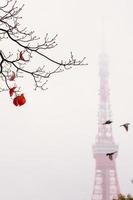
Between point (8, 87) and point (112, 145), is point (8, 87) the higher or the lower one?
the lower one

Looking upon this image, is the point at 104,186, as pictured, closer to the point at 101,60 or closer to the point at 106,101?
the point at 106,101

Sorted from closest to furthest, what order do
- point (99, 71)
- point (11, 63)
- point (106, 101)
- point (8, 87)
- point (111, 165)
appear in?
point (8, 87)
point (11, 63)
point (111, 165)
point (106, 101)
point (99, 71)

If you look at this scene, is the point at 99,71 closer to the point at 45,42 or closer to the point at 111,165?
the point at 111,165

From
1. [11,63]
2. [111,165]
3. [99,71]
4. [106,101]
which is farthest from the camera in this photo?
[99,71]

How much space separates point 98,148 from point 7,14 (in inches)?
3252

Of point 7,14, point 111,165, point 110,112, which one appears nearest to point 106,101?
point 110,112

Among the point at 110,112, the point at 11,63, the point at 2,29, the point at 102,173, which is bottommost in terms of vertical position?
the point at 11,63

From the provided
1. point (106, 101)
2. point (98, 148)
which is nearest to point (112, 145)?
point (98, 148)

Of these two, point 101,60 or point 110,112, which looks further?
point 101,60

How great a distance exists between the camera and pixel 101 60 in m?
94.9

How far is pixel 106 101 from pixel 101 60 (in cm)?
902

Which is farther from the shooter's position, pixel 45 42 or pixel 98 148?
pixel 98 148

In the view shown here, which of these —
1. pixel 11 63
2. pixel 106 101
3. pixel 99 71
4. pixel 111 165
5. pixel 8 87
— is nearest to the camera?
pixel 8 87

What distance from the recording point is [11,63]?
6.23 metres
